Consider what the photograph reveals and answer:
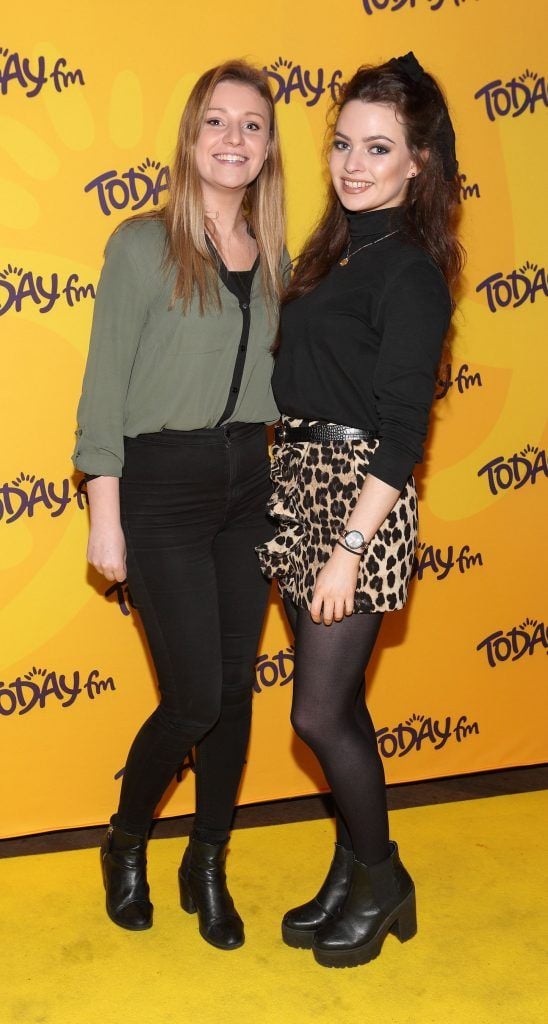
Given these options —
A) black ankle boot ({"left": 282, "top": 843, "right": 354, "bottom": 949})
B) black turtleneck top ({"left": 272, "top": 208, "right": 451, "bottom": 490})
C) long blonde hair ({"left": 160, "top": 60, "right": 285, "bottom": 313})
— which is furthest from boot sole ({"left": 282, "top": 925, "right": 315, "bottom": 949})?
long blonde hair ({"left": 160, "top": 60, "right": 285, "bottom": 313})

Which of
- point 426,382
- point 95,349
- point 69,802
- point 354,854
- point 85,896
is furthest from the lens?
point 69,802

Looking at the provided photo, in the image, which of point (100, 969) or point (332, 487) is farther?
point (100, 969)

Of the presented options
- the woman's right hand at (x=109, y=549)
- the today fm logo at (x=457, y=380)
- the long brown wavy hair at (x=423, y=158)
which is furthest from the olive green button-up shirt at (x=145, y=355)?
the today fm logo at (x=457, y=380)

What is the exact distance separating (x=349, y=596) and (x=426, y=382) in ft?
1.41

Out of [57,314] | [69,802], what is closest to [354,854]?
[69,802]

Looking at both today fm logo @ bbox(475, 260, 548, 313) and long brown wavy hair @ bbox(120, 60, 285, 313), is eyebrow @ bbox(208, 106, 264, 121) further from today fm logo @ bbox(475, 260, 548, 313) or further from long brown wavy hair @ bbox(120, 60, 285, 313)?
today fm logo @ bbox(475, 260, 548, 313)

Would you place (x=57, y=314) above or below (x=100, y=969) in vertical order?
above

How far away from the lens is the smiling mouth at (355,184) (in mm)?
2100

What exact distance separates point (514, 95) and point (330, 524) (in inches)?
60.9

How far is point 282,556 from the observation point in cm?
224

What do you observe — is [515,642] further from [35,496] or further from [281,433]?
[35,496]

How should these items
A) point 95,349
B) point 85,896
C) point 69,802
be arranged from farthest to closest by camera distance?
1. point 69,802
2. point 85,896
3. point 95,349

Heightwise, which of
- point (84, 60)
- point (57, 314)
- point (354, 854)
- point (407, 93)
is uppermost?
point (84, 60)

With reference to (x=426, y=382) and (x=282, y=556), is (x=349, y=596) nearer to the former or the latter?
(x=282, y=556)
